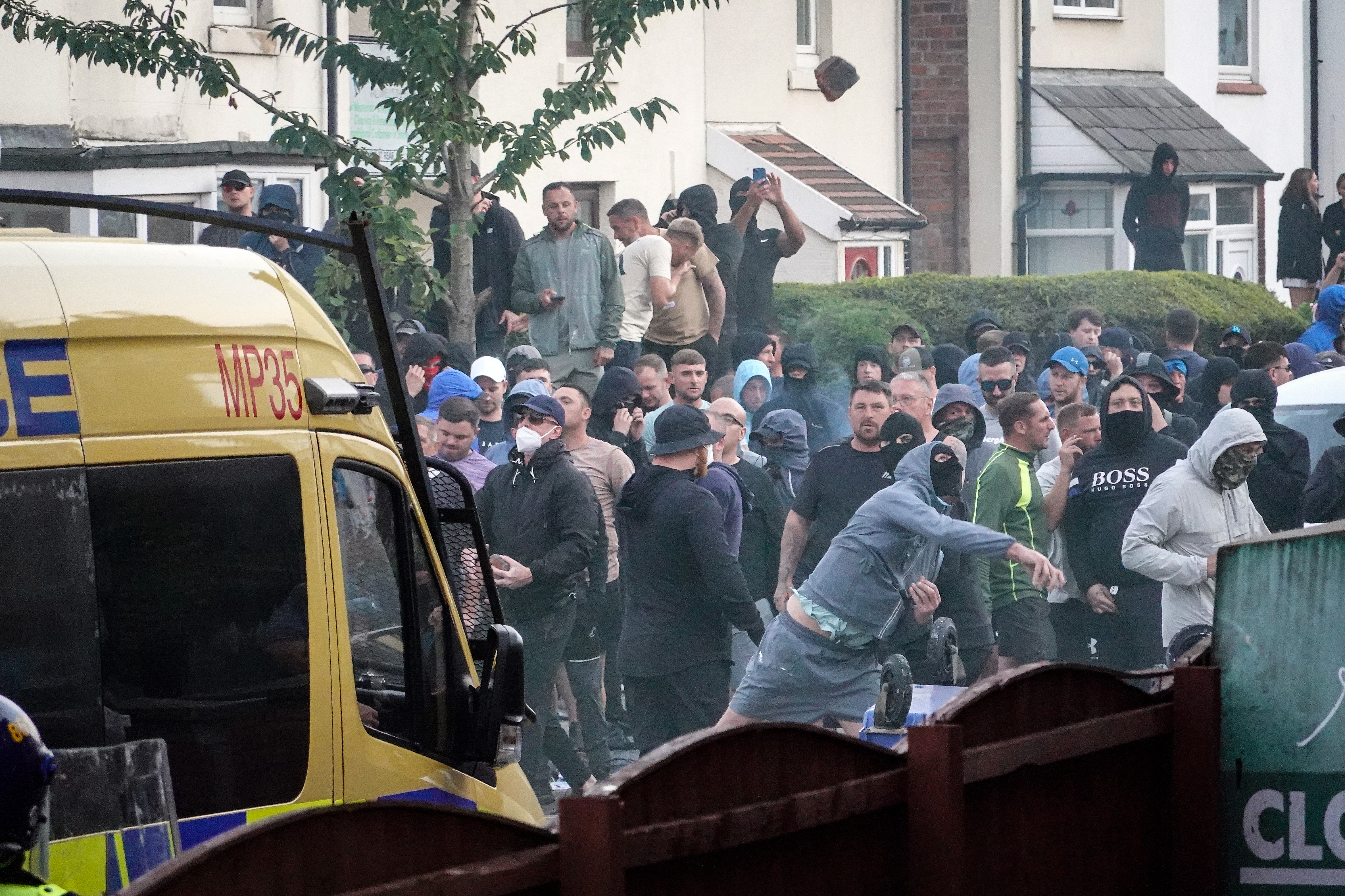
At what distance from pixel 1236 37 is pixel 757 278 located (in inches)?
672

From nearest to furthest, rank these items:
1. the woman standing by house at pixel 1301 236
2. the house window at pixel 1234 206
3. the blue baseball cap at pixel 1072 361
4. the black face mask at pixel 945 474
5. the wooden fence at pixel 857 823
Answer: the wooden fence at pixel 857 823
the black face mask at pixel 945 474
the blue baseball cap at pixel 1072 361
the woman standing by house at pixel 1301 236
the house window at pixel 1234 206

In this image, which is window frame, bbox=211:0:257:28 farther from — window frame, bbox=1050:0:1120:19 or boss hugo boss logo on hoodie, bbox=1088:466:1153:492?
window frame, bbox=1050:0:1120:19

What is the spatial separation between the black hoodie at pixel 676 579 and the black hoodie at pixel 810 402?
12.3 feet

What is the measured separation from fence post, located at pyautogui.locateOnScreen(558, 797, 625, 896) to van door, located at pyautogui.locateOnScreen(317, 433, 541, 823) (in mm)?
1689

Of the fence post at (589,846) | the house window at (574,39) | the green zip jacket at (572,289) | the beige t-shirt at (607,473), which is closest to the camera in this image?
the fence post at (589,846)

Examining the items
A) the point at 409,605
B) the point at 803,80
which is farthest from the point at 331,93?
the point at 409,605

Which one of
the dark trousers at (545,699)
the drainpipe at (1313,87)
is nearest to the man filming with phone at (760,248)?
the dark trousers at (545,699)

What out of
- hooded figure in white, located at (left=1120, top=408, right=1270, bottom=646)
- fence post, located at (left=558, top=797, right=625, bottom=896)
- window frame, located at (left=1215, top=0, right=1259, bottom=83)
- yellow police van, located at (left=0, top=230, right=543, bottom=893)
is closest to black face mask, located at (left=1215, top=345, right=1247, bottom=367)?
hooded figure in white, located at (left=1120, top=408, right=1270, bottom=646)

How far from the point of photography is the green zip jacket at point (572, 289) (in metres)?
12.7

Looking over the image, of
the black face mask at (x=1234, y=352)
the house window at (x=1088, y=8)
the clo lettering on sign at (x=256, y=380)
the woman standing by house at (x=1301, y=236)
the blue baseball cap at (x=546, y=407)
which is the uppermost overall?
the house window at (x=1088, y=8)

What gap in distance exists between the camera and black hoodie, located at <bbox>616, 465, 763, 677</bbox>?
816cm

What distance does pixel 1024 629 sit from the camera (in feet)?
29.6

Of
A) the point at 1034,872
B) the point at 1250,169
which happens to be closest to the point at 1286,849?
the point at 1034,872

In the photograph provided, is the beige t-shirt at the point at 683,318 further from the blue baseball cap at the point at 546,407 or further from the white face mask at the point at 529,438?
the white face mask at the point at 529,438
